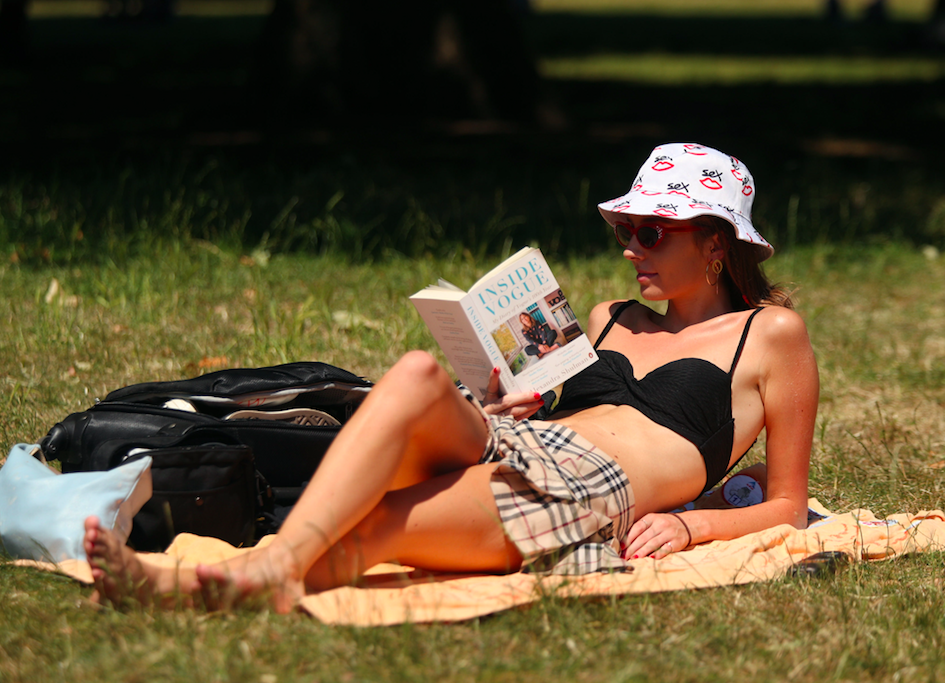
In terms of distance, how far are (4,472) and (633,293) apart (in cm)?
416

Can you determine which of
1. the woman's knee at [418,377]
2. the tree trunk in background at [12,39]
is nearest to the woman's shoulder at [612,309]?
the woman's knee at [418,377]

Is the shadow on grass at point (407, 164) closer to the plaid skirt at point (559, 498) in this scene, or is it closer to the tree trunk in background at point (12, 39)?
the tree trunk in background at point (12, 39)

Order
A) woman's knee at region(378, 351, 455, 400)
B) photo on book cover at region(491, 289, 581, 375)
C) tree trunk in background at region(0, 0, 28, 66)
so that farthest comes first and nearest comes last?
tree trunk in background at region(0, 0, 28, 66)
photo on book cover at region(491, 289, 581, 375)
woman's knee at region(378, 351, 455, 400)

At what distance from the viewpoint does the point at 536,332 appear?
131 inches

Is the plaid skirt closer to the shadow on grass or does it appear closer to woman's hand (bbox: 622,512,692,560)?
woman's hand (bbox: 622,512,692,560)

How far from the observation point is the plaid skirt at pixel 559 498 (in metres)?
2.96

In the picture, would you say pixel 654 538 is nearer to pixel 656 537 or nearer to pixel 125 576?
pixel 656 537

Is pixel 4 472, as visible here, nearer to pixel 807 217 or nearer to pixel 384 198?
pixel 384 198

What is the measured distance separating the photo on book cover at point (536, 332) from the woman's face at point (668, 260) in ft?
1.00

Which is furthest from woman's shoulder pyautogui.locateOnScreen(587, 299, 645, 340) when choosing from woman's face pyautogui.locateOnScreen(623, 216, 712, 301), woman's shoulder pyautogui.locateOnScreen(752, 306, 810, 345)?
woman's shoulder pyautogui.locateOnScreen(752, 306, 810, 345)

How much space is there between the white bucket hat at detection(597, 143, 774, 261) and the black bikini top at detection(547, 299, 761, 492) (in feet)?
1.10

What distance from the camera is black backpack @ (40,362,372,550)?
3064 mm

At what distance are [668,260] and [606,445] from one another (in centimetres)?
68

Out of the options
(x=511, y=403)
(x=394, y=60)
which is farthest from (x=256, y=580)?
(x=394, y=60)
